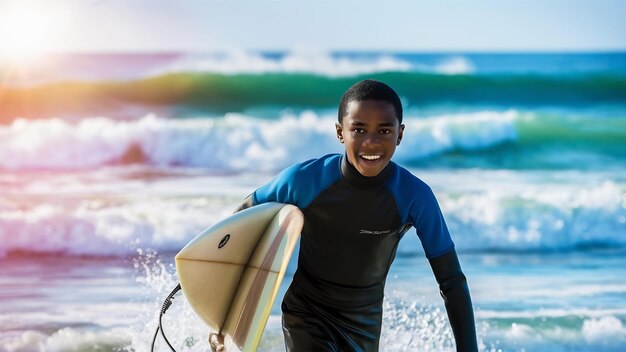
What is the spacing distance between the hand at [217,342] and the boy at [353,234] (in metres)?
0.21

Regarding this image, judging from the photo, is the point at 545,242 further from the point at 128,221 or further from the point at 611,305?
the point at 128,221

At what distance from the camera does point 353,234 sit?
3.06 meters

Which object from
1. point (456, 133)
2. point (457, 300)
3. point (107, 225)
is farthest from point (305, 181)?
A: point (456, 133)

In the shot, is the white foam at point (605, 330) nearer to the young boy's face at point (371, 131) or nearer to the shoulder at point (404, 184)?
the shoulder at point (404, 184)

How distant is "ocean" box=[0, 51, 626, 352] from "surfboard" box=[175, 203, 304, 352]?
3.20 m

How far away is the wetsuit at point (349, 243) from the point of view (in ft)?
9.89

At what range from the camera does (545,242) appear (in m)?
10.3

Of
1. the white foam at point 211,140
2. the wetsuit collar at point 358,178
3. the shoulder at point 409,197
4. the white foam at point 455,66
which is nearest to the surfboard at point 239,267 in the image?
the wetsuit collar at point 358,178

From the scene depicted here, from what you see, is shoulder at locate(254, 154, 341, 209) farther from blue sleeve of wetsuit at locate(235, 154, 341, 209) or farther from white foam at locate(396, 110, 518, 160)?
white foam at locate(396, 110, 518, 160)

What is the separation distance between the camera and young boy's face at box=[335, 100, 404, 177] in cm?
289

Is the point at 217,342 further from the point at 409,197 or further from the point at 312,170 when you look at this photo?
the point at 409,197

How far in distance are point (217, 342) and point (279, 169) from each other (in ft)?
27.8

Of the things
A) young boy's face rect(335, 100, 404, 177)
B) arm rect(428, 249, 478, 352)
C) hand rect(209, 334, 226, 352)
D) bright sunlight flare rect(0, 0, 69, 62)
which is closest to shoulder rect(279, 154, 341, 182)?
young boy's face rect(335, 100, 404, 177)

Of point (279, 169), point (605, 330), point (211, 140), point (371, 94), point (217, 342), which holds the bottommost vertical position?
point (605, 330)
